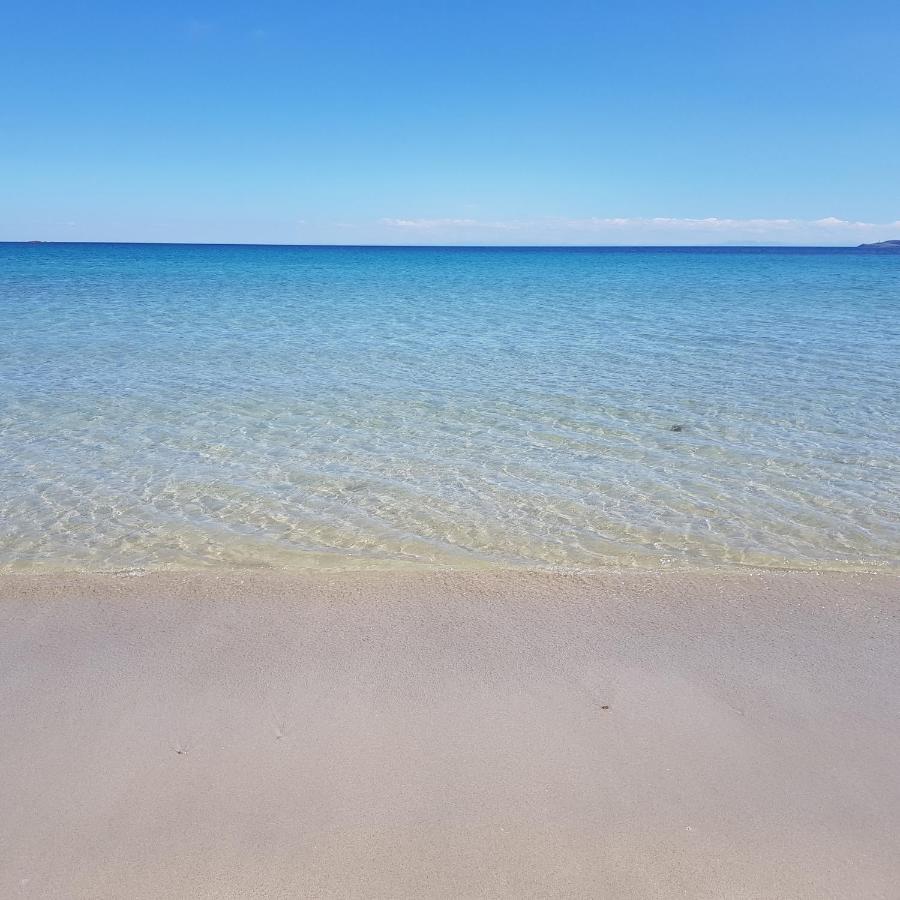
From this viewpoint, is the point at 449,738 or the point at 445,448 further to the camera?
the point at 445,448

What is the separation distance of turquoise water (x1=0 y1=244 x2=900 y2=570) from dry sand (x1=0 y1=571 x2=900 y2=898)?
804 mm

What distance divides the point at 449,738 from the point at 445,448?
5.08m

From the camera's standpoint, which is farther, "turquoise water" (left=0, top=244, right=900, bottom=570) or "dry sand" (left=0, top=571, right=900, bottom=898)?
"turquoise water" (left=0, top=244, right=900, bottom=570)

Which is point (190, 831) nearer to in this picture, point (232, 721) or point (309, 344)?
point (232, 721)

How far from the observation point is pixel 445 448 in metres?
8.34

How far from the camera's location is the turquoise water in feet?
19.4

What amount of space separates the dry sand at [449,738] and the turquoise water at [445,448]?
80 cm

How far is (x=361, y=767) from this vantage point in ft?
10.6

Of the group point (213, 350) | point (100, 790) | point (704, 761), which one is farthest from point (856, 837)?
point (213, 350)

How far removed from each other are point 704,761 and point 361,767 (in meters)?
1.54

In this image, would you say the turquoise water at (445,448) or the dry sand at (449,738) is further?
the turquoise water at (445,448)

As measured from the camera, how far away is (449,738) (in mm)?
3453

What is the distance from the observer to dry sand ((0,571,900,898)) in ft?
8.99

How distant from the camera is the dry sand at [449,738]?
2740 mm
